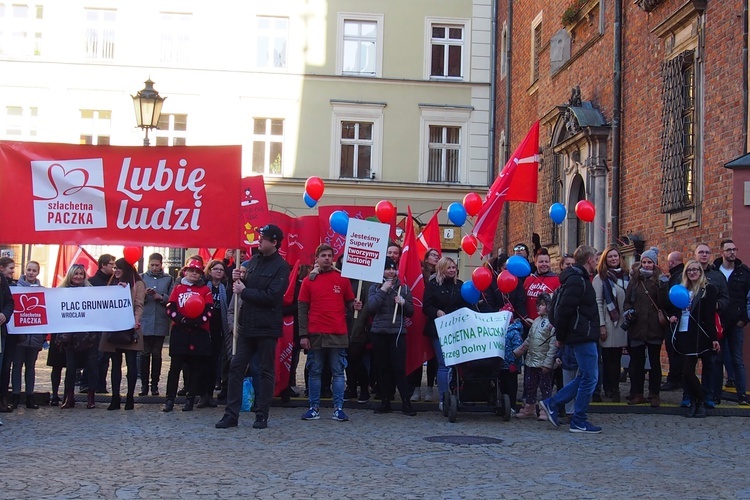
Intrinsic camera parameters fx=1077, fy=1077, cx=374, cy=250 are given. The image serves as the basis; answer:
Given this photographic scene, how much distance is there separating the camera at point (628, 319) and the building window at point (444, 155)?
72.3ft

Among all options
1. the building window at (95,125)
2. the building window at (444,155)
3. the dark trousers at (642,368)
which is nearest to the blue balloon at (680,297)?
the dark trousers at (642,368)

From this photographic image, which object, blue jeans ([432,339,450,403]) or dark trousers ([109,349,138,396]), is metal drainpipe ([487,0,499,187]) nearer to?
blue jeans ([432,339,450,403])

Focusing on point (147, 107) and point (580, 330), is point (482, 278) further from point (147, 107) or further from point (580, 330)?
point (147, 107)

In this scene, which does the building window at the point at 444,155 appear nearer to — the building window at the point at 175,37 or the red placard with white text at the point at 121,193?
the building window at the point at 175,37

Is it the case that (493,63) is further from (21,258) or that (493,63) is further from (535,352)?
(535,352)

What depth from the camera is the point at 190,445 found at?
9234mm

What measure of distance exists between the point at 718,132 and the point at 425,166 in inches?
752

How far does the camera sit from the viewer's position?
483 inches

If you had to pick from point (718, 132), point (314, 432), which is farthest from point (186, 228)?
point (718, 132)

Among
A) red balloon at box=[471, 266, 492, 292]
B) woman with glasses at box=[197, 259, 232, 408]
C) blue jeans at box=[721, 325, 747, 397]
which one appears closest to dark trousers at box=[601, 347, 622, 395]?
blue jeans at box=[721, 325, 747, 397]

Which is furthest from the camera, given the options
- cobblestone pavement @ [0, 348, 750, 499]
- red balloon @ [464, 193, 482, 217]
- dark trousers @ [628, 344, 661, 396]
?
red balloon @ [464, 193, 482, 217]

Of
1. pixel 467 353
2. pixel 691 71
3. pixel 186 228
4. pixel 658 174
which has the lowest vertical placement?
pixel 467 353

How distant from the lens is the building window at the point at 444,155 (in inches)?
1346

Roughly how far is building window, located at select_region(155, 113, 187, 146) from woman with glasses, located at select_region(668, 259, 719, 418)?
23.5 meters
